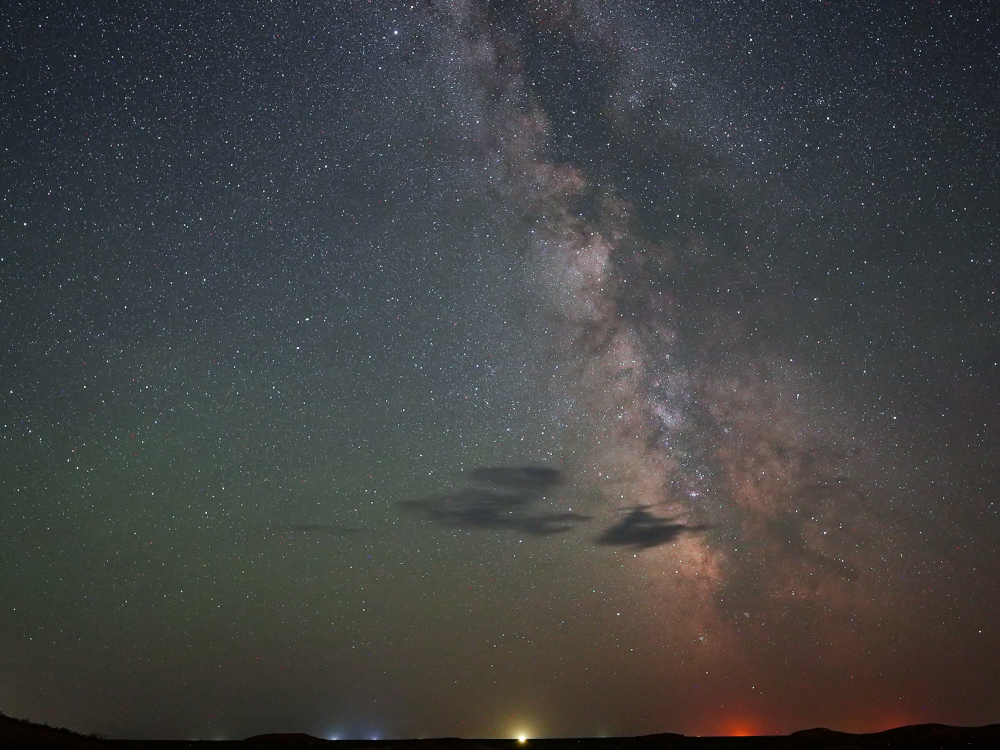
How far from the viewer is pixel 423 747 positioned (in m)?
31.2

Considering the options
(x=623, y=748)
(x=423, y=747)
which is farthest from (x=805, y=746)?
(x=423, y=747)

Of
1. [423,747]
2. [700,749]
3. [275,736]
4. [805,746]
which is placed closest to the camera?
[423,747]

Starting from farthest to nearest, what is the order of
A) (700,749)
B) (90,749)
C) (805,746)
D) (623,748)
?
(700,749)
(623,748)
(805,746)
(90,749)

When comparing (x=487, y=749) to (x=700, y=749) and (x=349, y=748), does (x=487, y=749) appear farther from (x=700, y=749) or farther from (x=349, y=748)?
(x=700, y=749)

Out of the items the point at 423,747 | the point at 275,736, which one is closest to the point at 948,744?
the point at 423,747

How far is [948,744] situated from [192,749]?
4841 cm

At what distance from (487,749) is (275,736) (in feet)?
112

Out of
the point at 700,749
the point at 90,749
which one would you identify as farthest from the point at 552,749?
the point at 90,749

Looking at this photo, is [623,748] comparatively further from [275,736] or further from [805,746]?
[275,736]

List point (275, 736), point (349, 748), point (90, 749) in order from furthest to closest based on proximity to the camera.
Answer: point (275, 736), point (349, 748), point (90, 749)

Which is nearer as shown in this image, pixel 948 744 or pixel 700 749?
pixel 948 744

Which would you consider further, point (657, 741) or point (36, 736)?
point (657, 741)

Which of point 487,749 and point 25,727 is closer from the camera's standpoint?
point 25,727

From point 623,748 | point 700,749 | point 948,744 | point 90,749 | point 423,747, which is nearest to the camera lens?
point 90,749
